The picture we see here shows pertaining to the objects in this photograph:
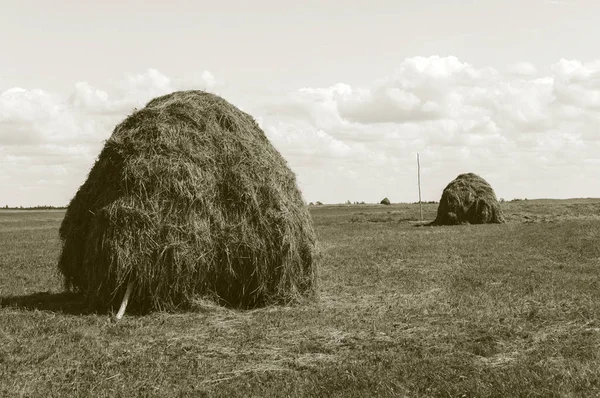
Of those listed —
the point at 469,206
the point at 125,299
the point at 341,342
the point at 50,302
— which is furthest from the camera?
the point at 469,206

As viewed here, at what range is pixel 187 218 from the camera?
1256 centimetres

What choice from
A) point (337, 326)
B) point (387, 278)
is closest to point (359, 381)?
point (337, 326)

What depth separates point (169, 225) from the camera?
12.3m

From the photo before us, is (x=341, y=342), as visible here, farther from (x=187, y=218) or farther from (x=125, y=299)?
(x=125, y=299)

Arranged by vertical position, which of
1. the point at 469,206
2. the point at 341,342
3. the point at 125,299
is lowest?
the point at 341,342

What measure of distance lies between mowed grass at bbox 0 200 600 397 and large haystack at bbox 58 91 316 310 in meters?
0.67

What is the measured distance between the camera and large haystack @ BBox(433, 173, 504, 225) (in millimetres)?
41719

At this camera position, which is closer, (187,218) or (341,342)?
(341,342)

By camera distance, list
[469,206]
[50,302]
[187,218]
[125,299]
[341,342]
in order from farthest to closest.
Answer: [469,206] → [50,302] → [187,218] → [125,299] → [341,342]

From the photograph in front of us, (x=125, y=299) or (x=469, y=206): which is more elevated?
(x=469, y=206)

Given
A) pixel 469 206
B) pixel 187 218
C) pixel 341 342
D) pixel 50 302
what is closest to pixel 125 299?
pixel 187 218

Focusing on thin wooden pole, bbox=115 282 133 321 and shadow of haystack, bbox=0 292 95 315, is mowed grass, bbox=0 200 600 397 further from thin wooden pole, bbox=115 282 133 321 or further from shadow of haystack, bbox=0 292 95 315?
thin wooden pole, bbox=115 282 133 321

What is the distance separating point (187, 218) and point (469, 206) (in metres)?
32.3

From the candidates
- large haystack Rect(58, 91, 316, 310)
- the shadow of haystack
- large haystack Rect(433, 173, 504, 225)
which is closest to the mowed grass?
the shadow of haystack
